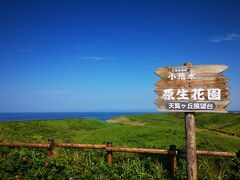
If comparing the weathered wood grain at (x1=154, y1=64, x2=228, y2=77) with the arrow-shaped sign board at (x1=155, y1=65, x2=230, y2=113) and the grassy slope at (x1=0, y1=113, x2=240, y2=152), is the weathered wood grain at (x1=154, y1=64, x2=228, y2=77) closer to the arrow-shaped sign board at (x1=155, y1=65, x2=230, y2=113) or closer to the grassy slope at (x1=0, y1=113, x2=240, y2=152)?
the arrow-shaped sign board at (x1=155, y1=65, x2=230, y2=113)

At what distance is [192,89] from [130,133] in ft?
39.6

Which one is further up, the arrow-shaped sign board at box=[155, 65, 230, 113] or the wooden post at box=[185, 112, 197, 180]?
the arrow-shaped sign board at box=[155, 65, 230, 113]

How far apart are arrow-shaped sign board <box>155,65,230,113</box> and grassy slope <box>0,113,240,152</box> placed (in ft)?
17.6

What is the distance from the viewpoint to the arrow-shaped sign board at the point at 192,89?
5.68 metres

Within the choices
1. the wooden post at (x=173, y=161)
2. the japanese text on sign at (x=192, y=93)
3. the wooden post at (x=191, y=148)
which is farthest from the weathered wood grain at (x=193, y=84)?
the wooden post at (x=173, y=161)

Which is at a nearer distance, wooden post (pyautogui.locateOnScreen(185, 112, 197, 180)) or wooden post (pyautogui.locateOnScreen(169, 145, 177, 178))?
wooden post (pyautogui.locateOnScreen(185, 112, 197, 180))

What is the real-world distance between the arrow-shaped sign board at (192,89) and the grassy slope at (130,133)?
17.6 ft

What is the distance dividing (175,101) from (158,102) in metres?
0.45

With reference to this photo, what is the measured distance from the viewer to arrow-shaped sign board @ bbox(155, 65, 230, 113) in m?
5.68

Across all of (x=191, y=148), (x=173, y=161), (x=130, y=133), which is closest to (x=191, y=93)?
(x=191, y=148)

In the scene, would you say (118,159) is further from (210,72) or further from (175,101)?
(210,72)

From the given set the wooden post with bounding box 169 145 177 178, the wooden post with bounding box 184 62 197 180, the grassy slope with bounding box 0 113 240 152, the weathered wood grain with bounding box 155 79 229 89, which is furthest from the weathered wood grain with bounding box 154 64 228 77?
the grassy slope with bounding box 0 113 240 152

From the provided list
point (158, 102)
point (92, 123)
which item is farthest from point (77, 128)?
point (158, 102)

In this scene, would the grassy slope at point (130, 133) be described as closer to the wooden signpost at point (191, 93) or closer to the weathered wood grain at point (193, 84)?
the wooden signpost at point (191, 93)
